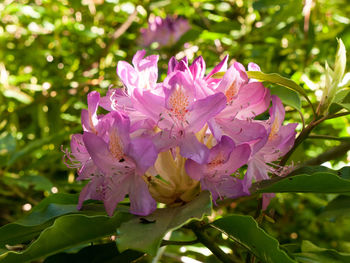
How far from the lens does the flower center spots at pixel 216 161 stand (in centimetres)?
74

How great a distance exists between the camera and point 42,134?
197cm

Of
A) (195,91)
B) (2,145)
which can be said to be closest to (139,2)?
(2,145)

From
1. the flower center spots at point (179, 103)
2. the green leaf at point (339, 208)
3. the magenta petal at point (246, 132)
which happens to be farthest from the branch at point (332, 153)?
the flower center spots at point (179, 103)

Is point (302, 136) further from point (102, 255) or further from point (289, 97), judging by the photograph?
point (102, 255)

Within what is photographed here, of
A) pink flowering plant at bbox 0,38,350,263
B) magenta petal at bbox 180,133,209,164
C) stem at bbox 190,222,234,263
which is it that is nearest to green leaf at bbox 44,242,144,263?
pink flowering plant at bbox 0,38,350,263

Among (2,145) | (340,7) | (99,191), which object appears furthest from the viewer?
(340,7)

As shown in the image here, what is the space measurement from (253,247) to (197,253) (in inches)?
26.2

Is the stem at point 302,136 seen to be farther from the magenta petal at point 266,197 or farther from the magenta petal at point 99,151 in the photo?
the magenta petal at point 99,151

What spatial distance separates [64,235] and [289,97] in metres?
0.56

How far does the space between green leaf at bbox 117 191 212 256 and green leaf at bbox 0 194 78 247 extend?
0.20 meters

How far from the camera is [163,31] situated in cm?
228

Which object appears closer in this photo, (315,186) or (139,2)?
(315,186)

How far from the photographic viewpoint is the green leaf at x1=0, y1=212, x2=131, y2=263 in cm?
62

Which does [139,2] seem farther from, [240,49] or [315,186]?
[315,186]
